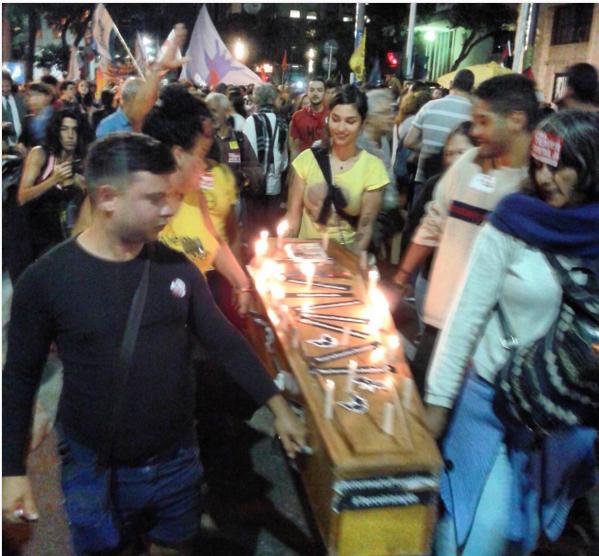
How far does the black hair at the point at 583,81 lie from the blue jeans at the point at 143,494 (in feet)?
16.3

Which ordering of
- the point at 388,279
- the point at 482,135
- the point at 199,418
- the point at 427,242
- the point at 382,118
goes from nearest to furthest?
the point at 482,135
the point at 427,242
the point at 199,418
the point at 382,118
the point at 388,279

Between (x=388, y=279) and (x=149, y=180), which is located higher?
(x=149, y=180)

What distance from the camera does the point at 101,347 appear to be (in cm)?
238

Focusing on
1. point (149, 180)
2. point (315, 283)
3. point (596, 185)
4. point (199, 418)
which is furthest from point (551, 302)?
point (199, 418)

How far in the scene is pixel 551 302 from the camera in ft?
7.70

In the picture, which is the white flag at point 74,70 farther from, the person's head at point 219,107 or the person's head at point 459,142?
the person's head at point 459,142

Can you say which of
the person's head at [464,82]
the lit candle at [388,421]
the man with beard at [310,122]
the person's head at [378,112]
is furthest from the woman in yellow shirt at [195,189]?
the man with beard at [310,122]

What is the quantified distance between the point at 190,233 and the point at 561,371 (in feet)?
7.90

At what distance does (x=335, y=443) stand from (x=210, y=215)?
2281 mm

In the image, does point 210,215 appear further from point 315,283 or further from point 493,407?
point 493,407

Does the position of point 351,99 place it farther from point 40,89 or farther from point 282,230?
point 40,89

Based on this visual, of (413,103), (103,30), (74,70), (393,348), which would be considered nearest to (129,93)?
(393,348)

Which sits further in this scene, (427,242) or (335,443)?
(427,242)

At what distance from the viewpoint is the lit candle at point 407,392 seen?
2.91 m
